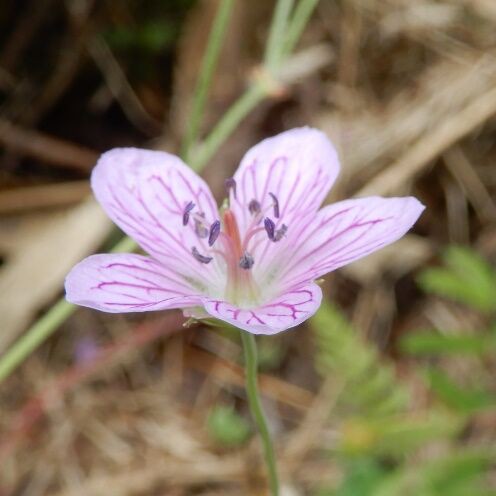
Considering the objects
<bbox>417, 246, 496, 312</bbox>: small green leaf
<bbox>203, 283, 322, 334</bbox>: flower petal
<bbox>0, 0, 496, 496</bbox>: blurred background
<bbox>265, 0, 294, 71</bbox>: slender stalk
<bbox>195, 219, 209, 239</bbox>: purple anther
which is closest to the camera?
<bbox>203, 283, 322, 334</bbox>: flower petal

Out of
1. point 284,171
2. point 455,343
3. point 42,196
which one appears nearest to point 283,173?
point 284,171

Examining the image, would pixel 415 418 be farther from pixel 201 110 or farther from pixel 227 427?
pixel 201 110

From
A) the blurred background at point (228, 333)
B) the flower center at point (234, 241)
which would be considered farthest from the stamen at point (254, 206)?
the blurred background at point (228, 333)

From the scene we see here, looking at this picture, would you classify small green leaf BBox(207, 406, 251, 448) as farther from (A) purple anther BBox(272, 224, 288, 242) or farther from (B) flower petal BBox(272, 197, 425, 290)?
(A) purple anther BBox(272, 224, 288, 242)

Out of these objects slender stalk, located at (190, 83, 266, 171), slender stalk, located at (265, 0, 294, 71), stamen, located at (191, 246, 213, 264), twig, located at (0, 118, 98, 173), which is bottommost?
stamen, located at (191, 246, 213, 264)

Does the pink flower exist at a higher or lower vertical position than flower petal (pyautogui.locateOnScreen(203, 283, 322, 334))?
higher

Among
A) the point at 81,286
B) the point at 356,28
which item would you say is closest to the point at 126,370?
the point at 356,28

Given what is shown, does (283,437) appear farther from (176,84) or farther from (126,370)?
(176,84)

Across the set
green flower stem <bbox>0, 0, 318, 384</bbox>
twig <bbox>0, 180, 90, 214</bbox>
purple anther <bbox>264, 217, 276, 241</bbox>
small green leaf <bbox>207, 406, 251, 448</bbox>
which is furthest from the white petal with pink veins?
twig <bbox>0, 180, 90, 214</bbox>
